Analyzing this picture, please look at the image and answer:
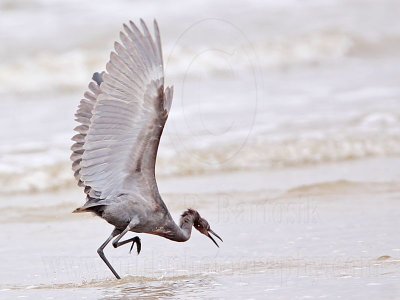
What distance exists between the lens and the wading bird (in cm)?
672

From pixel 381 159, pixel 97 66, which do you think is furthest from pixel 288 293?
pixel 97 66

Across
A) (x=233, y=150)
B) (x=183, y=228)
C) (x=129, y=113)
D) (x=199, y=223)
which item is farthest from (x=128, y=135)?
(x=233, y=150)

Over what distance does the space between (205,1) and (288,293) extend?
A: 48.0ft

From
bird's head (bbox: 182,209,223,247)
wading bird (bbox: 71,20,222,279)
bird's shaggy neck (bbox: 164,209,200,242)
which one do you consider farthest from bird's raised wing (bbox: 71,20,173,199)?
bird's head (bbox: 182,209,223,247)

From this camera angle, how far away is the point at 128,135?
6777 mm

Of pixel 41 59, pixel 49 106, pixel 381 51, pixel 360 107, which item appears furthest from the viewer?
pixel 381 51

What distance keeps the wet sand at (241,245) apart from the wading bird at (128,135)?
509mm

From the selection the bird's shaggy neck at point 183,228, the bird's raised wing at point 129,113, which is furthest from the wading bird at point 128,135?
the bird's shaggy neck at point 183,228

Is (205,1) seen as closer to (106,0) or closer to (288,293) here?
(106,0)

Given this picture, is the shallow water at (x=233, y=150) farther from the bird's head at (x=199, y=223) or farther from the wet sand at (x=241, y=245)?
the bird's head at (x=199, y=223)

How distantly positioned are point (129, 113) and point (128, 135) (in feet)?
0.50

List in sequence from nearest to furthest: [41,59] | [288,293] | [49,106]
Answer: [288,293]
[49,106]
[41,59]

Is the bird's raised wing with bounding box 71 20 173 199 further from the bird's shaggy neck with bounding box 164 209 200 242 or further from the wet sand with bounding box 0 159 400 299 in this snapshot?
the wet sand with bounding box 0 159 400 299

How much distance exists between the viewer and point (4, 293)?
6.75 meters
